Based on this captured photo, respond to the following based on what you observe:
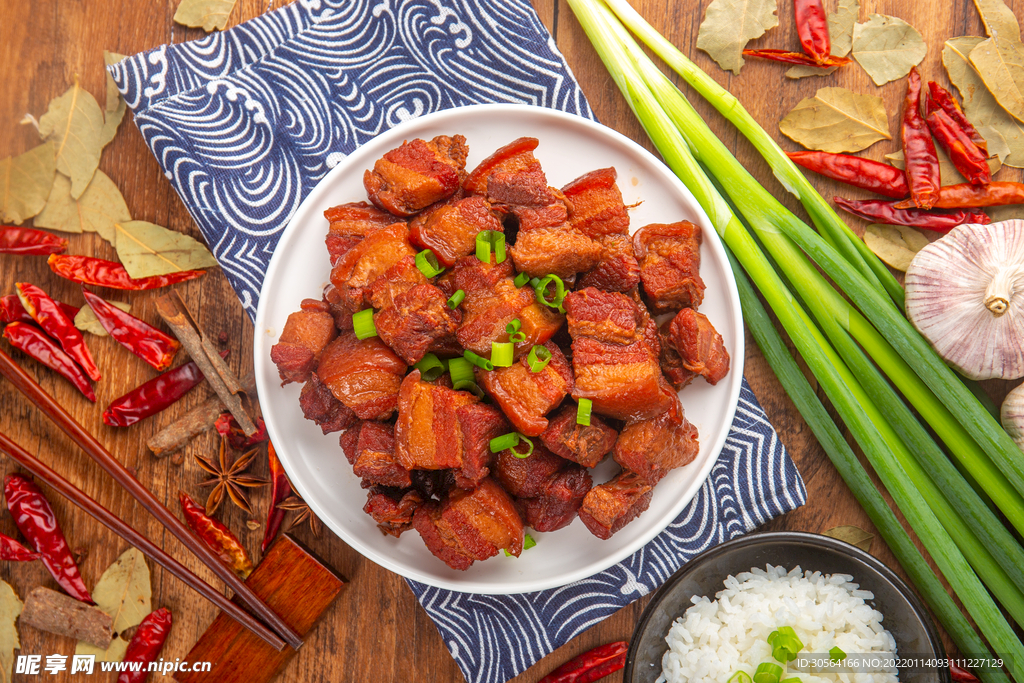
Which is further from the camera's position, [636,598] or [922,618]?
[636,598]

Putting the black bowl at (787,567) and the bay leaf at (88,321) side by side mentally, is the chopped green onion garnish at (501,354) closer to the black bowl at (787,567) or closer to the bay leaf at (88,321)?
the black bowl at (787,567)

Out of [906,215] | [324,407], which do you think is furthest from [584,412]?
[906,215]

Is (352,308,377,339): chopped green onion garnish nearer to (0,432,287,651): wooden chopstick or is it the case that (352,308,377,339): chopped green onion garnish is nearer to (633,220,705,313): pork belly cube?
(633,220,705,313): pork belly cube

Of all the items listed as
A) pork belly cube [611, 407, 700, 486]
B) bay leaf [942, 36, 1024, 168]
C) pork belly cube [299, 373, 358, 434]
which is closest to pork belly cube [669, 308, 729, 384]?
pork belly cube [611, 407, 700, 486]

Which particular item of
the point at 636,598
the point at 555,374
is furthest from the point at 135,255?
the point at 636,598

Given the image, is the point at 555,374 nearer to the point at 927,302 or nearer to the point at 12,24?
the point at 927,302
